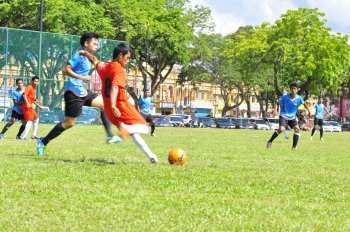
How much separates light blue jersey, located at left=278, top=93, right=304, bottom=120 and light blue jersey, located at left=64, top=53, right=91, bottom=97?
326 inches

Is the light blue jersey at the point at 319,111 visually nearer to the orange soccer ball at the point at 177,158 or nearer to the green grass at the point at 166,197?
the green grass at the point at 166,197

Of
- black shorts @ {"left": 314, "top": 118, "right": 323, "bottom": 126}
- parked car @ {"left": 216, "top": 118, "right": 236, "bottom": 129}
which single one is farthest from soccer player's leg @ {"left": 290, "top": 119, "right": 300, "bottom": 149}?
parked car @ {"left": 216, "top": 118, "right": 236, "bottom": 129}

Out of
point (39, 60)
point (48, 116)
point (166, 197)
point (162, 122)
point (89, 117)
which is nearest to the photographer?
point (166, 197)

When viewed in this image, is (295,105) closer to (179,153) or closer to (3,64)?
(179,153)

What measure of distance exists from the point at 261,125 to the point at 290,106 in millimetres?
55219

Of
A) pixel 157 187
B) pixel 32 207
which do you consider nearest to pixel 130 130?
pixel 157 187

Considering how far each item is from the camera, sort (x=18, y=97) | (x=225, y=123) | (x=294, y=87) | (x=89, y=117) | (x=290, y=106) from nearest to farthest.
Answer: (x=294, y=87)
(x=290, y=106)
(x=18, y=97)
(x=89, y=117)
(x=225, y=123)

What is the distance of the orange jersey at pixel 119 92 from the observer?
9930 millimetres

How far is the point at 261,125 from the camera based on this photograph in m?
73.5

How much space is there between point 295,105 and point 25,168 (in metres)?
10.7

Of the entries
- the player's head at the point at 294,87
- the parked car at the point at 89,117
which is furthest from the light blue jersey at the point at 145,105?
the parked car at the point at 89,117

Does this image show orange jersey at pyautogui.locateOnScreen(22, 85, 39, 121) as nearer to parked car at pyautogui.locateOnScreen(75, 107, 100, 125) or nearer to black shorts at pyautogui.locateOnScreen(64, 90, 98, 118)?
black shorts at pyautogui.locateOnScreen(64, 90, 98, 118)

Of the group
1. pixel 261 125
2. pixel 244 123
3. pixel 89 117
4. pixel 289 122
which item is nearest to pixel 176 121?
pixel 244 123

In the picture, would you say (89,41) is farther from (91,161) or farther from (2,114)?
(2,114)
